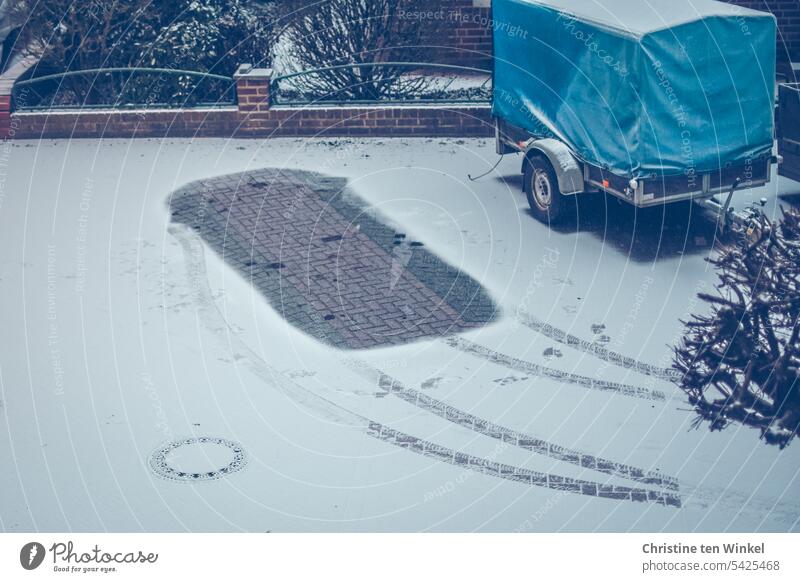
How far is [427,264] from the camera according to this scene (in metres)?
12.9

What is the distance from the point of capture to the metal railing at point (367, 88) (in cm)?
1739

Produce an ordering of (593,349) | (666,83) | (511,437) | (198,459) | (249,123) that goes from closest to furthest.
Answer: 1. (198,459)
2. (511,437)
3. (593,349)
4. (666,83)
5. (249,123)

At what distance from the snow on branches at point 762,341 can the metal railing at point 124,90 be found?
9.95 m

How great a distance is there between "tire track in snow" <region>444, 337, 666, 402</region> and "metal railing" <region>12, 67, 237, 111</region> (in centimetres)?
730

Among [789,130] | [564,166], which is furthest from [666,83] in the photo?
[789,130]

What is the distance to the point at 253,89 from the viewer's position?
16.9m

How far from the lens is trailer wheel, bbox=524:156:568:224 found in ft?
45.1

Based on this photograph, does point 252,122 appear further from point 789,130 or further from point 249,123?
point 789,130

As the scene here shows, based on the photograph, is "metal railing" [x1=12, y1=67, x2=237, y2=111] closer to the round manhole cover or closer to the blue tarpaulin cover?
the blue tarpaulin cover

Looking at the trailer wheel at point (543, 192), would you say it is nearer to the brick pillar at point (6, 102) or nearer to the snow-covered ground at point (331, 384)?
the snow-covered ground at point (331, 384)

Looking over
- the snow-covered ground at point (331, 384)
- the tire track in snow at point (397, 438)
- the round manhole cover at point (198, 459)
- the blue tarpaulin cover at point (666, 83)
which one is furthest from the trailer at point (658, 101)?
the round manhole cover at point (198, 459)

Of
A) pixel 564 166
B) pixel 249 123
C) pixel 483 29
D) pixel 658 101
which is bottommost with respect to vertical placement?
pixel 249 123

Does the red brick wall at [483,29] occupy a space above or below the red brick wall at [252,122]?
above

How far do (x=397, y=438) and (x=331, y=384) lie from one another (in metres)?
1.07
